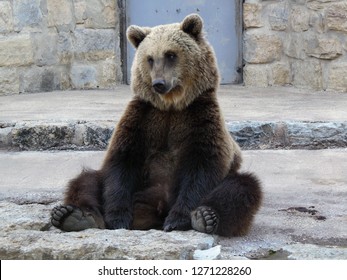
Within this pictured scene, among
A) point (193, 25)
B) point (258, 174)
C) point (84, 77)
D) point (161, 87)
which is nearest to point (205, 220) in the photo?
point (161, 87)

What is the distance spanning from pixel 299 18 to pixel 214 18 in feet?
3.78

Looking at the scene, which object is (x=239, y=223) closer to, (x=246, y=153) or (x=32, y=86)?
(x=246, y=153)

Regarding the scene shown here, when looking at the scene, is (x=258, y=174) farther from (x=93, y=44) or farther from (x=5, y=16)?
(x=5, y=16)

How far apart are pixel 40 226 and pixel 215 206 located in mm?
962

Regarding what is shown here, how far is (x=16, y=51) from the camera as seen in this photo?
9.34 m

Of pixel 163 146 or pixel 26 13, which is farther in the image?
pixel 26 13

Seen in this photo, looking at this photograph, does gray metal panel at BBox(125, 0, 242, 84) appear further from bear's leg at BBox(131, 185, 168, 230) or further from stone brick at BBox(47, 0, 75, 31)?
bear's leg at BBox(131, 185, 168, 230)

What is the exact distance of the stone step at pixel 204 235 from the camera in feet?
12.0

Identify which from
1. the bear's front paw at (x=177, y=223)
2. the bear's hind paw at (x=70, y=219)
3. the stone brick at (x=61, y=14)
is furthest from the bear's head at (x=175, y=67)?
the stone brick at (x=61, y=14)

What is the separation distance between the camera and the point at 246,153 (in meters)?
6.41

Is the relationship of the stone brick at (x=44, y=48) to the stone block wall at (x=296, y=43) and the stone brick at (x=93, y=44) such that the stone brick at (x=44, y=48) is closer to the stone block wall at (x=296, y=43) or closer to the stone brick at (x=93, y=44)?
the stone brick at (x=93, y=44)

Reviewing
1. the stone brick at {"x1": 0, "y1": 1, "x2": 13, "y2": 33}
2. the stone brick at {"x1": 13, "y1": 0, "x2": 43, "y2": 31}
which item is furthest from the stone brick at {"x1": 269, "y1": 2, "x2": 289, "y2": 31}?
the stone brick at {"x1": 0, "y1": 1, "x2": 13, "y2": 33}

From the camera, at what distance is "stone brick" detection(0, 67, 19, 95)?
9281 millimetres

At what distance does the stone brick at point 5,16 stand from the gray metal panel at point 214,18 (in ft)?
4.79
